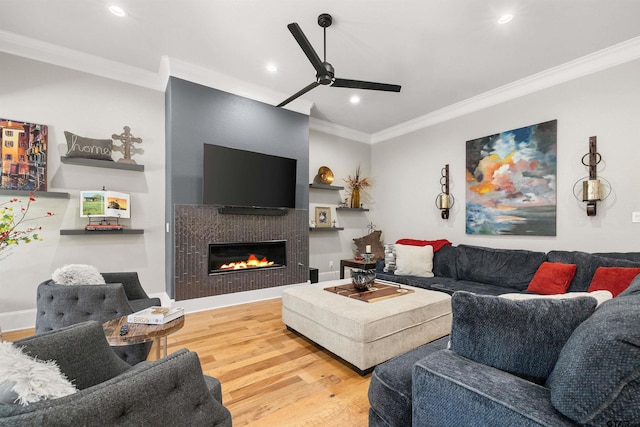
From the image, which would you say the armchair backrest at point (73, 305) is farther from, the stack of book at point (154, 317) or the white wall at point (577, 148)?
the white wall at point (577, 148)

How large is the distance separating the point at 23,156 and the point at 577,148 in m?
6.12

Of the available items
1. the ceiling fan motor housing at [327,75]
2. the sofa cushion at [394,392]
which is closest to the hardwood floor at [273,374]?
the sofa cushion at [394,392]

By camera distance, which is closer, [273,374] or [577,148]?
[273,374]

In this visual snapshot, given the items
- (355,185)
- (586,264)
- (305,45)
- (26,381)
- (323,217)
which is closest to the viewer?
(26,381)

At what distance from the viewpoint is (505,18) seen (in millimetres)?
2609

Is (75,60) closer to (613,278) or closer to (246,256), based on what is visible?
(246,256)

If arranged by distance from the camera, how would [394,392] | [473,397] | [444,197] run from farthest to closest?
[444,197]
[394,392]
[473,397]

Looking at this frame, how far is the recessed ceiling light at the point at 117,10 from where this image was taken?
254cm

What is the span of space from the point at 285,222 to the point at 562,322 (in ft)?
12.1

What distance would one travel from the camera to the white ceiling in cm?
251

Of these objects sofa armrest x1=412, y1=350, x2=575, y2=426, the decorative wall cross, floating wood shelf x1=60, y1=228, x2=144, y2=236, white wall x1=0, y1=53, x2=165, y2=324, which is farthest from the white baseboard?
sofa armrest x1=412, y1=350, x2=575, y2=426

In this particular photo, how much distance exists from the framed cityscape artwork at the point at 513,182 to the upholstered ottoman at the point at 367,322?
1888mm

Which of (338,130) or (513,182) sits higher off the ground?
(338,130)

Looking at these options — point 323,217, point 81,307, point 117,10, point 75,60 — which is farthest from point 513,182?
point 75,60
